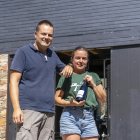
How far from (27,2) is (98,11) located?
1761 millimetres

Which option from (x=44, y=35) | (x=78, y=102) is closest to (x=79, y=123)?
(x=78, y=102)

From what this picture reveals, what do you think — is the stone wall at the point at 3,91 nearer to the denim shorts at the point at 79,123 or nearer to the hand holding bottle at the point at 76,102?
the denim shorts at the point at 79,123

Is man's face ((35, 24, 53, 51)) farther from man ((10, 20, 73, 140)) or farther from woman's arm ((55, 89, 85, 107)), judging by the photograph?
woman's arm ((55, 89, 85, 107))

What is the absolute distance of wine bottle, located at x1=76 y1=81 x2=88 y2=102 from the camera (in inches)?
186

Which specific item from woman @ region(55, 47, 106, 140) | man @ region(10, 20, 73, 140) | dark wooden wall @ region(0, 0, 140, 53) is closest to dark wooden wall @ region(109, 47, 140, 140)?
dark wooden wall @ region(0, 0, 140, 53)

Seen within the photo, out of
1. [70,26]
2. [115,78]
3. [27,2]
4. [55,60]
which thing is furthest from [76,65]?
[27,2]

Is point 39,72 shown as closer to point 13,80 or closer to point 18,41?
point 13,80

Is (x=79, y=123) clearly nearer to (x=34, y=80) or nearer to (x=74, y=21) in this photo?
(x=34, y=80)

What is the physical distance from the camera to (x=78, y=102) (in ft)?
15.5

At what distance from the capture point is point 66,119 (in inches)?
191

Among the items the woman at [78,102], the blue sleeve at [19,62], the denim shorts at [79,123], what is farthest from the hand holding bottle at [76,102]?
the blue sleeve at [19,62]

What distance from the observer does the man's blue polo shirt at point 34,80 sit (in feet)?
14.5

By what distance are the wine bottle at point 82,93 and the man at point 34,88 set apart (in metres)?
0.32

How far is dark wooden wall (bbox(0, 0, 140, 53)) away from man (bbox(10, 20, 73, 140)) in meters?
4.39
